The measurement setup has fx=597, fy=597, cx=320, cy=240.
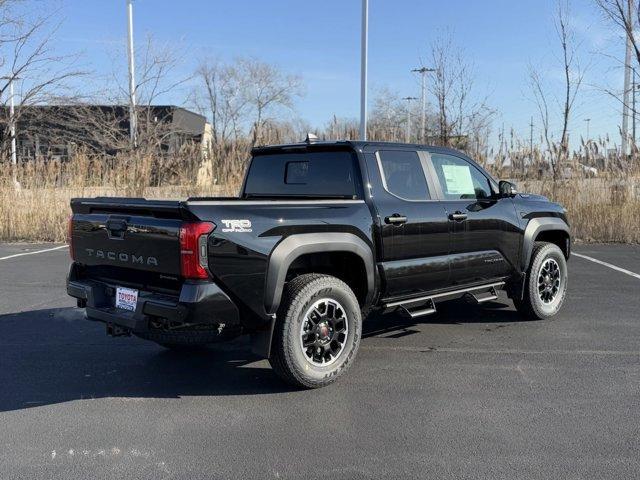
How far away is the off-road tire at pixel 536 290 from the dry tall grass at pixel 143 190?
784 centimetres

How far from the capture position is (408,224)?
16.6 feet

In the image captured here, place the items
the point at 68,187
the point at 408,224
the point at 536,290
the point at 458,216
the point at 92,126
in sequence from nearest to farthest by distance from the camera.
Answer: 1. the point at 408,224
2. the point at 458,216
3. the point at 536,290
4. the point at 68,187
5. the point at 92,126

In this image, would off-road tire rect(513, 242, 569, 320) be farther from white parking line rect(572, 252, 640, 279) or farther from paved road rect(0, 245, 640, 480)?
white parking line rect(572, 252, 640, 279)

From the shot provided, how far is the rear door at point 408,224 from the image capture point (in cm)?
494

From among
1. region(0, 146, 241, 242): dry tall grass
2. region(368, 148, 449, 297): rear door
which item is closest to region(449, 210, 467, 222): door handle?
region(368, 148, 449, 297): rear door

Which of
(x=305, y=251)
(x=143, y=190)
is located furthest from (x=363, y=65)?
(x=305, y=251)

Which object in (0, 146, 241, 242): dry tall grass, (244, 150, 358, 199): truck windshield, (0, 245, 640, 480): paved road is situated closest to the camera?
(0, 245, 640, 480): paved road

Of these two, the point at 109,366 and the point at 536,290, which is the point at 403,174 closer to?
the point at 536,290

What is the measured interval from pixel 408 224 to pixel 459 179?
43.4 inches

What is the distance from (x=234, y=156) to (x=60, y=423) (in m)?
12.3

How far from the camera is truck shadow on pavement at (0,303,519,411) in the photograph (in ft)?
14.6

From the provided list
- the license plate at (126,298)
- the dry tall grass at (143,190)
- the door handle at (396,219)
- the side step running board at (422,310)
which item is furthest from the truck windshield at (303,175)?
the dry tall grass at (143,190)

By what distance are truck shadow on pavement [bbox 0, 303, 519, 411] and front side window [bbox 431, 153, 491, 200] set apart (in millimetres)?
1502

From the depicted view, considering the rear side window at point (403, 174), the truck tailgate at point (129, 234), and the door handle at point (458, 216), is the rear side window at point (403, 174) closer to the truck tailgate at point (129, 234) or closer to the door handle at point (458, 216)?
the door handle at point (458, 216)
